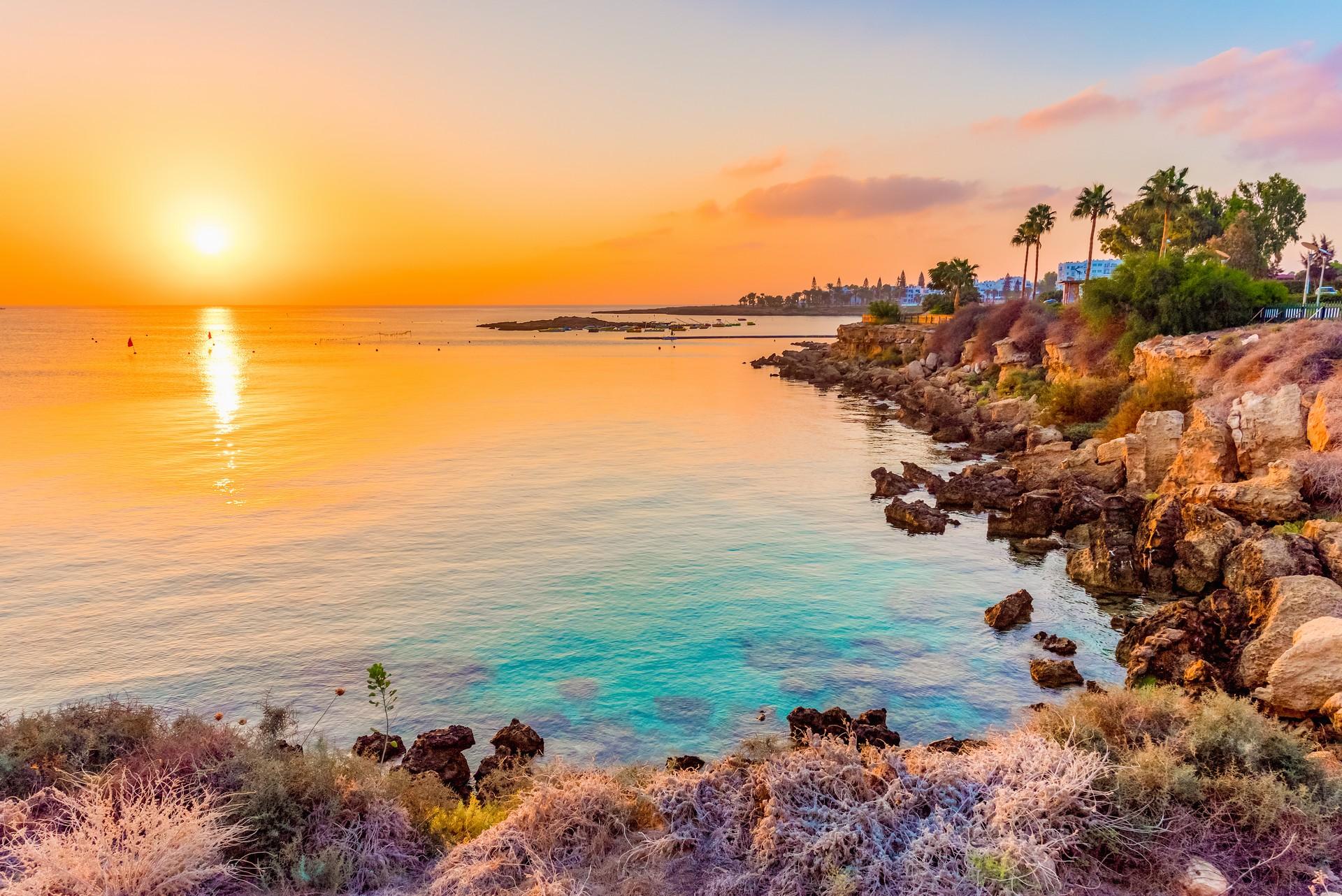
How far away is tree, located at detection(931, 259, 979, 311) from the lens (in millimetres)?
101750

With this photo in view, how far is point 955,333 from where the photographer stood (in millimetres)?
69188

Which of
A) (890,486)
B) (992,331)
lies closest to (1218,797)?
(890,486)

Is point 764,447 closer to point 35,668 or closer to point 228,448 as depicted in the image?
point 228,448

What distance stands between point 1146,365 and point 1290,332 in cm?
738

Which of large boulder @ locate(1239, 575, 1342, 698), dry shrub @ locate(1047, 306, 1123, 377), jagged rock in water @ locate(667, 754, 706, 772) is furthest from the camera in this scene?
dry shrub @ locate(1047, 306, 1123, 377)

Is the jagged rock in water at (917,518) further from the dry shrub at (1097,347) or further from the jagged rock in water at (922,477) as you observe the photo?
the dry shrub at (1097,347)

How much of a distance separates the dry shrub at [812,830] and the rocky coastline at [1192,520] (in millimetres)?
6613

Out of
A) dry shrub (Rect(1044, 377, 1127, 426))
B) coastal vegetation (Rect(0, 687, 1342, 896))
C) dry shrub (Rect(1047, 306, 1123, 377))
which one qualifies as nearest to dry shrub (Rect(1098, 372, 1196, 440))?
dry shrub (Rect(1044, 377, 1127, 426))

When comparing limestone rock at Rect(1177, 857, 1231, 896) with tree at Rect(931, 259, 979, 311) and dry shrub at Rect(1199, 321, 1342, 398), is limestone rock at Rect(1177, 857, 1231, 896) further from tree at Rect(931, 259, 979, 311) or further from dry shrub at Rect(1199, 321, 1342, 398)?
tree at Rect(931, 259, 979, 311)

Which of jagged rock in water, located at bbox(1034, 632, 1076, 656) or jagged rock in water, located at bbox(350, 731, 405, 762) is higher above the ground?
jagged rock in water, located at bbox(1034, 632, 1076, 656)

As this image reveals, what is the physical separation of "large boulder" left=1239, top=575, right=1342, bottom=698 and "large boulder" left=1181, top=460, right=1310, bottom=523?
483 centimetres

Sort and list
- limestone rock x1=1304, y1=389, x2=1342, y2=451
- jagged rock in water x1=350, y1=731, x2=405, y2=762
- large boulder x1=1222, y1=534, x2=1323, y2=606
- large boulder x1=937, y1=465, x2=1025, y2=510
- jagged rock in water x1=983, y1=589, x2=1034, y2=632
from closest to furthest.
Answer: jagged rock in water x1=350, y1=731, x2=405, y2=762 < large boulder x1=1222, y1=534, x2=1323, y2=606 < jagged rock in water x1=983, y1=589, x2=1034, y2=632 < limestone rock x1=1304, y1=389, x2=1342, y2=451 < large boulder x1=937, y1=465, x2=1025, y2=510

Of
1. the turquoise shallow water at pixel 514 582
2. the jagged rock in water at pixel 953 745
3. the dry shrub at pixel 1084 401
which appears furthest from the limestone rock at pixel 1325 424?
the jagged rock in water at pixel 953 745

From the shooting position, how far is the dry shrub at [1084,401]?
3597 cm
